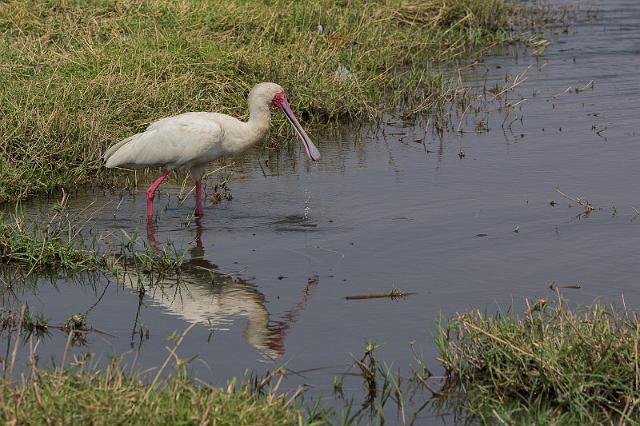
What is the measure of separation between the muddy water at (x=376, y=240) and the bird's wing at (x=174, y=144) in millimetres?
429

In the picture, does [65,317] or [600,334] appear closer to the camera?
[600,334]

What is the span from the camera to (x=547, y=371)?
5711mm

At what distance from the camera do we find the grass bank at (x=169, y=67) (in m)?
10.7

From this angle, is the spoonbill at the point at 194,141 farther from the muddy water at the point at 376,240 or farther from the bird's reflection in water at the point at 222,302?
the bird's reflection in water at the point at 222,302

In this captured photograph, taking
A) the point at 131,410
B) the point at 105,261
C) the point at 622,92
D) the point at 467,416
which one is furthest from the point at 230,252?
the point at 622,92

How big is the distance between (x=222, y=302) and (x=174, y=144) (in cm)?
253

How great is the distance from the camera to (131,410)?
4.90m

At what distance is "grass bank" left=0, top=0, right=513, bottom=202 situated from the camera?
35.0 ft

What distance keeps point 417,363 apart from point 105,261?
2.72 metres

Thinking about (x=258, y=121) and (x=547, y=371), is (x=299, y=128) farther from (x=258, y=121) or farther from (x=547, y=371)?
(x=547, y=371)

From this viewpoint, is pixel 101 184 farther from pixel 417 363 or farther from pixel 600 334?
pixel 600 334

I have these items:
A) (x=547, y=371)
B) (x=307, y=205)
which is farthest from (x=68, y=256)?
(x=547, y=371)

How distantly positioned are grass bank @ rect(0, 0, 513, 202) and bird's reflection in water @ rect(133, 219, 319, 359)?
246 centimetres

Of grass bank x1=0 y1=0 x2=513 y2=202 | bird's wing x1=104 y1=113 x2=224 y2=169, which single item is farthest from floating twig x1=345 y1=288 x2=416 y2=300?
grass bank x1=0 y1=0 x2=513 y2=202
